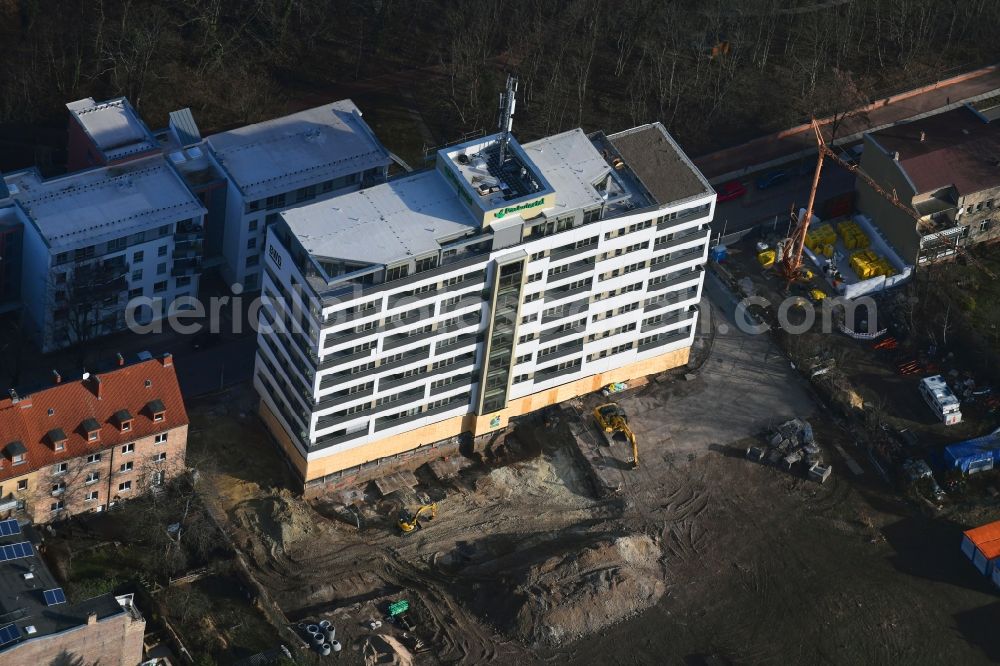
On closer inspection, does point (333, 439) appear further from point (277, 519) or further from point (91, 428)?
point (91, 428)

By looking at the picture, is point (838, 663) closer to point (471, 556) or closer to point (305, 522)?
Result: point (471, 556)

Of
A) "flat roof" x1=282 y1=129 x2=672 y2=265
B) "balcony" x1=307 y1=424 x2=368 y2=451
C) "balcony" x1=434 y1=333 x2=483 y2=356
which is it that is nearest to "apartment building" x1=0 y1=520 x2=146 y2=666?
"balcony" x1=307 y1=424 x2=368 y2=451

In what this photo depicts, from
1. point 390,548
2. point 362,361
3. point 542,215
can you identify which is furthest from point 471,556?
Result: point 542,215

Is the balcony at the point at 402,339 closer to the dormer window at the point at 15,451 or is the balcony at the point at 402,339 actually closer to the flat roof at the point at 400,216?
the flat roof at the point at 400,216

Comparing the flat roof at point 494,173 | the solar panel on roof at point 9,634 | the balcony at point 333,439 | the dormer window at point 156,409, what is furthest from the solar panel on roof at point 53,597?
the flat roof at point 494,173

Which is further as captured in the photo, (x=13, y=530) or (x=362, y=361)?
(x=362, y=361)

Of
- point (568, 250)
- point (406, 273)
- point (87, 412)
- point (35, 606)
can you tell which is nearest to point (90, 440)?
point (87, 412)
